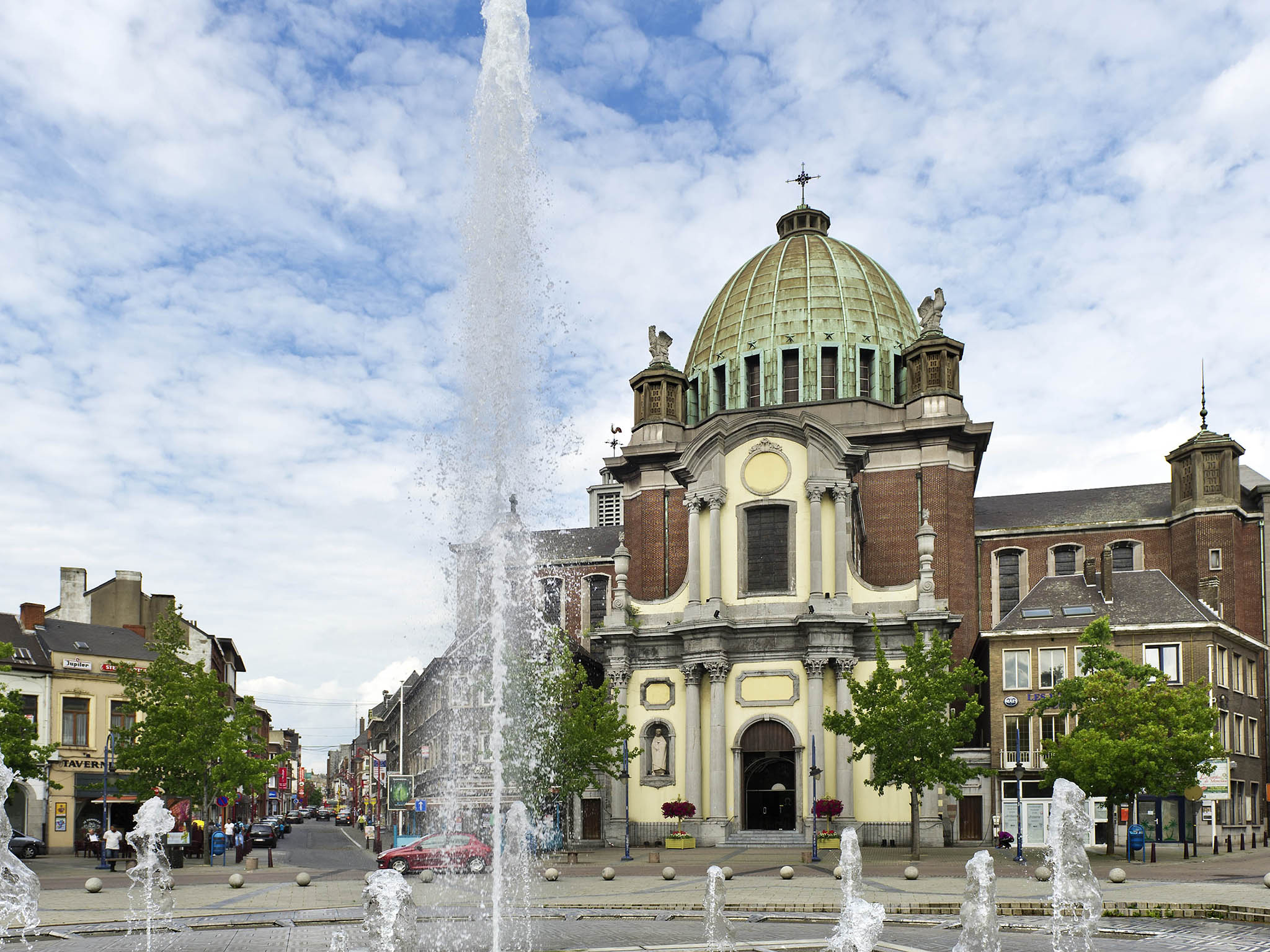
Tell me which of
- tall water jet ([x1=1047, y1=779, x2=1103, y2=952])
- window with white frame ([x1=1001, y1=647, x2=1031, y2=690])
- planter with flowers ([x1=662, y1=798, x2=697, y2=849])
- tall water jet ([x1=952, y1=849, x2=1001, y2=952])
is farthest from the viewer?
window with white frame ([x1=1001, y1=647, x2=1031, y2=690])

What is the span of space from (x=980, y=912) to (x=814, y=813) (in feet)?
82.8

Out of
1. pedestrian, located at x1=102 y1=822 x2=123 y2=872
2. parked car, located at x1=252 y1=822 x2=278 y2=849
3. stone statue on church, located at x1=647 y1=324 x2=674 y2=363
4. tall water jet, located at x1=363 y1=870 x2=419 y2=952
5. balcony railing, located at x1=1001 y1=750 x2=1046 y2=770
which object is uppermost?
stone statue on church, located at x1=647 y1=324 x2=674 y2=363

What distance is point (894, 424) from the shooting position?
184ft

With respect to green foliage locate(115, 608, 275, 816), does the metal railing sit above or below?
below

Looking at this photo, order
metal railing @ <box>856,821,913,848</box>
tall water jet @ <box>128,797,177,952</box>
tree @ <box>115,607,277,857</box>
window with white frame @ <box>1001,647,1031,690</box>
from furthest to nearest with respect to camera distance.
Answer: window with white frame @ <box>1001,647,1031,690</box>
metal railing @ <box>856,821,913,848</box>
tree @ <box>115,607,277,857</box>
tall water jet @ <box>128,797,177,952</box>

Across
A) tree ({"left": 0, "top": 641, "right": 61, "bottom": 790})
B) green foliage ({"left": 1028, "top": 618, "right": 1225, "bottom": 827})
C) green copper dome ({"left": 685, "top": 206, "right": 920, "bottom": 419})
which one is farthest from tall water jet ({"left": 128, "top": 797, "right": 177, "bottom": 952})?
green copper dome ({"left": 685, "top": 206, "right": 920, "bottom": 419})

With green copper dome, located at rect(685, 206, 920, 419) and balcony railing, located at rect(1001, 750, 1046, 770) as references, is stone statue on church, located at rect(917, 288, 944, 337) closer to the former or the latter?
green copper dome, located at rect(685, 206, 920, 419)

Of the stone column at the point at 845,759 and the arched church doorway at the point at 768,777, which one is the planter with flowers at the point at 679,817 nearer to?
the arched church doorway at the point at 768,777

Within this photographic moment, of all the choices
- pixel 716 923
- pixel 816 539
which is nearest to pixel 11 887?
pixel 716 923

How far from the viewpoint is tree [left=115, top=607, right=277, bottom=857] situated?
131 feet

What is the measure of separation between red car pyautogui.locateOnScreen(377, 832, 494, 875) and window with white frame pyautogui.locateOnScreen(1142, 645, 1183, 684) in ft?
A: 91.3

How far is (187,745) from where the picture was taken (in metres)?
39.2

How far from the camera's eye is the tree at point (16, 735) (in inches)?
1497

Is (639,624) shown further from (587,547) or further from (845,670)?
(587,547)
